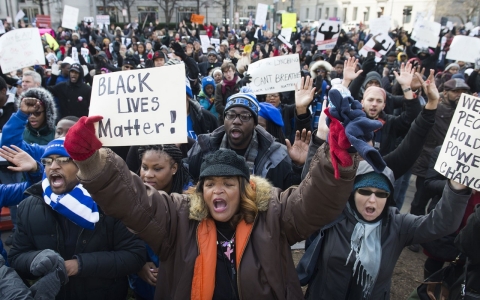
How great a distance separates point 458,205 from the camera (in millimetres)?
2084

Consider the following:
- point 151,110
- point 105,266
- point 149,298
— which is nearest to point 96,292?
point 105,266

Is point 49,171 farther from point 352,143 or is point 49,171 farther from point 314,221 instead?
point 352,143

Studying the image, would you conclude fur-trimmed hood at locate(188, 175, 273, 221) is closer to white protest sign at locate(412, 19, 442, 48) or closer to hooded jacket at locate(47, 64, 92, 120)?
hooded jacket at locate(47, 64, 92, 120)

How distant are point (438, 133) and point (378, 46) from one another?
5.26 metres

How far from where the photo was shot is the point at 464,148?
2229 mm

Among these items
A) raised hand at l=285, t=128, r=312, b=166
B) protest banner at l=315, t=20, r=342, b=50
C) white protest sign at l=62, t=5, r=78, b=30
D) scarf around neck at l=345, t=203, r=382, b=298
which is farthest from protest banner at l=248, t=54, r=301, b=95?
white protest sign at l=62, t=5, r=78, b=30

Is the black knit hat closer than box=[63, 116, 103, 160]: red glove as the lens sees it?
No

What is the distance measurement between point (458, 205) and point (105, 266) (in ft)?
6.65

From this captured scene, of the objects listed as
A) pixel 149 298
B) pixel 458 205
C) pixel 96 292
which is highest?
pixel 458 205

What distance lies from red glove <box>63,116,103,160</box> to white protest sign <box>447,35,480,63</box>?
378 inches

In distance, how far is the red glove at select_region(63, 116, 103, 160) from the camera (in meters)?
1.56

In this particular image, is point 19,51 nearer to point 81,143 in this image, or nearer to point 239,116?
point 239,116

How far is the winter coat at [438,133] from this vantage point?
4727mm

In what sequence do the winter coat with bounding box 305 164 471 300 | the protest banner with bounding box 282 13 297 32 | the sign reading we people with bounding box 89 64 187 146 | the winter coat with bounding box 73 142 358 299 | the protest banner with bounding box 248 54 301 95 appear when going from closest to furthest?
the winter coat with bounding box 73 142 358 299 < the sign reading we people with bounding box 89 64 187 146 < the winter coat with bounding box 305 164 471 300 < the protest banner with bounding box 248 54 301 95 < the protest banner with bounding box 282 13 297 32
